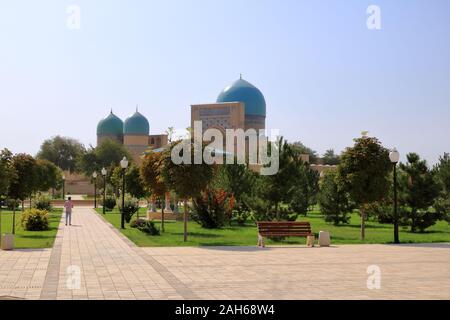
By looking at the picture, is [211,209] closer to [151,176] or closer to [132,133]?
[151,176]

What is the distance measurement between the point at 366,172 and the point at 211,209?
31.8 ft

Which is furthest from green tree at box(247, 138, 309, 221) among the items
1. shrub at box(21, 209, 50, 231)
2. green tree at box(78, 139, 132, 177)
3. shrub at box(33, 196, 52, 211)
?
green tree at box(78, 139, 132, 177)

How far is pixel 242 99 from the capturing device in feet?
258

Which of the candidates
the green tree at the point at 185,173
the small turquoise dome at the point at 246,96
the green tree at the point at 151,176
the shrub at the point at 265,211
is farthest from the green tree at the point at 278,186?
the small turquoise dome at the point at 246,96

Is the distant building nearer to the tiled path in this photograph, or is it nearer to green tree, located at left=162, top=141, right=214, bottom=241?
green tree, located at left=162, top=141, right=214, bottom=241

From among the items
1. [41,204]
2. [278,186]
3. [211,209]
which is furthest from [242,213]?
[41,204]

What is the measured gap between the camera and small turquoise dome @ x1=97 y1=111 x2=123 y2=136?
92.6 metres

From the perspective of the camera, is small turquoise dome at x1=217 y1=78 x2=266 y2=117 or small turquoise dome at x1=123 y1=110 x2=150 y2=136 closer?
small turquoise dome at x1=217 y1=78 x2=266 y2=117

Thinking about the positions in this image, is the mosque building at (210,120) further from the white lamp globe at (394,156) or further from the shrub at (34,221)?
the white lamp globe at (394,156)

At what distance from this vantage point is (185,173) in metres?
19.6

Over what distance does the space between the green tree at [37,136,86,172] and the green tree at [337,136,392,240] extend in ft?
238
